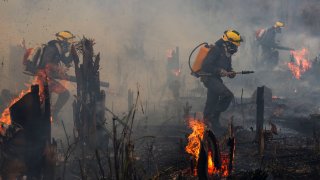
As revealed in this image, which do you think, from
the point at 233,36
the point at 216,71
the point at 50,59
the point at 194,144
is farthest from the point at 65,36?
the point at 194,144

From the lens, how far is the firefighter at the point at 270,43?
16859 millimetres

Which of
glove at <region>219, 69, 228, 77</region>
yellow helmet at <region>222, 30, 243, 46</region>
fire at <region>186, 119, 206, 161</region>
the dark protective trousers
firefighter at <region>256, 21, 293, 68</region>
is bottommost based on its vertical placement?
fire at <region>186, 119, 206, 161</region>

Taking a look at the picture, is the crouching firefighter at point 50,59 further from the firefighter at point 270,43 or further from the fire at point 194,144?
the firefighter at point 270,43

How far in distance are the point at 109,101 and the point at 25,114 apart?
7.33m

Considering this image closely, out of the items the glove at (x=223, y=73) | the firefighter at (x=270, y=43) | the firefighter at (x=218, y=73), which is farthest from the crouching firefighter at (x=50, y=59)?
the firefighter at (x=270, y=43)

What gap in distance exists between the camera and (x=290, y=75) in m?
16.4

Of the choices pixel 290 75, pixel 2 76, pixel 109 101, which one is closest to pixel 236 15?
pixel 290 75

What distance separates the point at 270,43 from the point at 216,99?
9361mm

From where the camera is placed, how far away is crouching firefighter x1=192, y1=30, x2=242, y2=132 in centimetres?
843

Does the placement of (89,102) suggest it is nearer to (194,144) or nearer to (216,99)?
(194,144)

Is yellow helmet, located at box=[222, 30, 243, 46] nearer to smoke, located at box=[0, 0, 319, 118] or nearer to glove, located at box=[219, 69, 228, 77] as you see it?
glove, located at box=[219, 69, 228, 77]

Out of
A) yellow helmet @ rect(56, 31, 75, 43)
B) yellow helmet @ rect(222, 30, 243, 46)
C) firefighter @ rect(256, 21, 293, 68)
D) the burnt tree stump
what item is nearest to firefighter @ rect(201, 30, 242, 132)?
yellow helmet @ rect(222, 30, 243, 46)

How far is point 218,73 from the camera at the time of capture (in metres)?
8.44

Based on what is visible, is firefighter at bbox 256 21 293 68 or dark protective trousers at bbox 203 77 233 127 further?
firefighter at bbox 256 21 293 68
